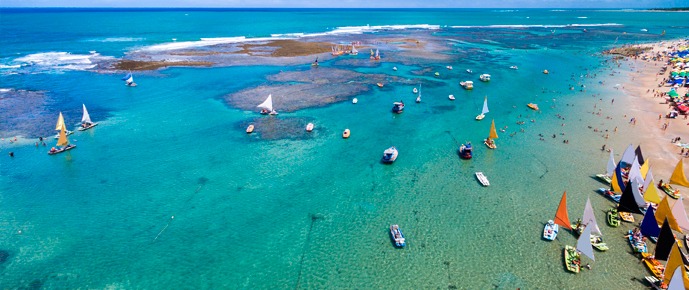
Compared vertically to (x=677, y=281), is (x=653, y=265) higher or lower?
lower

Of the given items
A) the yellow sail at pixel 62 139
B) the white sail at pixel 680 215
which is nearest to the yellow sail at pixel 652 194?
the white sail at pixel 680 215

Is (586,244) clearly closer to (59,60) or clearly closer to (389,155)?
(389,155)

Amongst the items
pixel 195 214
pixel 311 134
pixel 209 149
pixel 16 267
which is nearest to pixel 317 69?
pixel 311 134

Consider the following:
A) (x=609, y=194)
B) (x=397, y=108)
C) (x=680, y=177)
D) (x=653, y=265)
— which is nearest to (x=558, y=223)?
(x=653, y=265)

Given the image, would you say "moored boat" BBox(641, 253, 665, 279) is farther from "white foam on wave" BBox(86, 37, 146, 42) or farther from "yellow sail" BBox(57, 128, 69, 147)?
"white foam on wave" BBox(86, 37, 146, 42)

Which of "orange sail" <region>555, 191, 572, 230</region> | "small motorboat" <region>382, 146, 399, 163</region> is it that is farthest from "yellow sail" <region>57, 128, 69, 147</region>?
"orange sail" <region>555, 191, 572, 230</region>

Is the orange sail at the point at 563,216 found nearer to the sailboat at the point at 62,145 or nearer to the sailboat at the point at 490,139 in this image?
the sailboat at the point at 490,139
